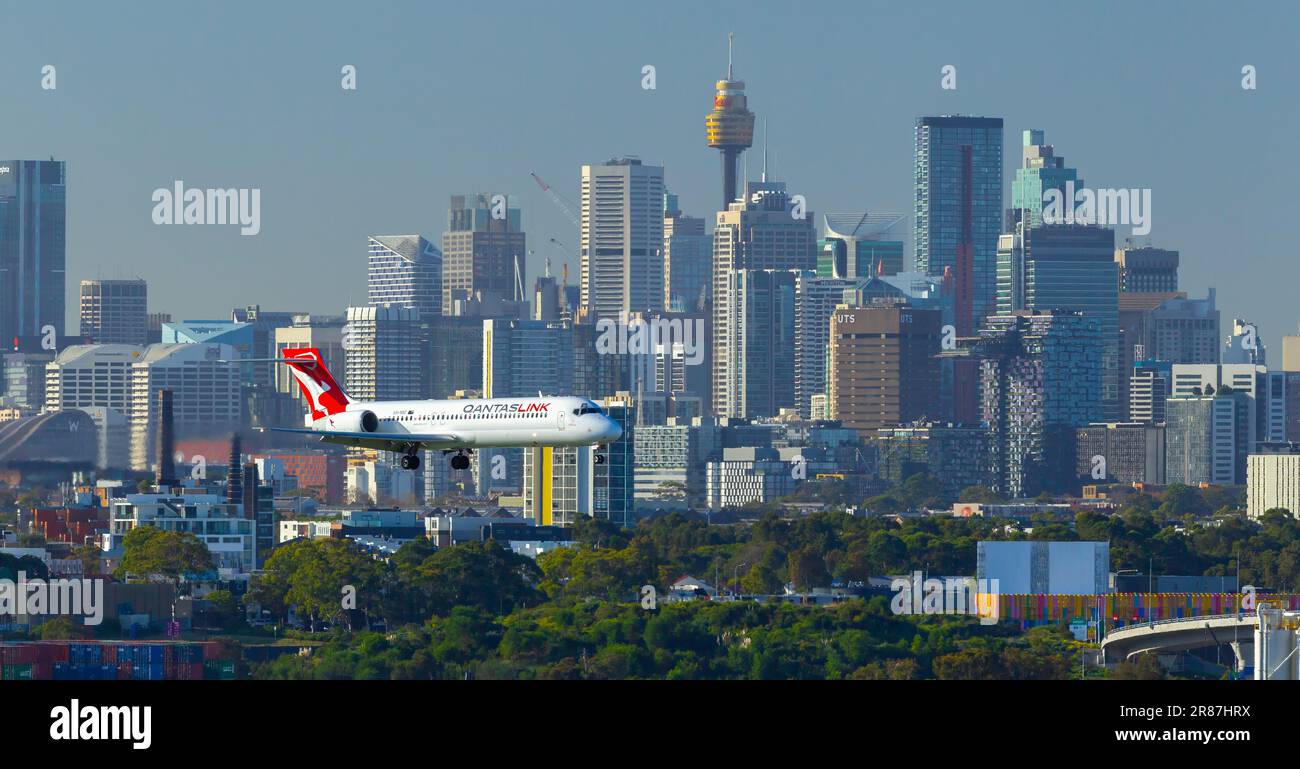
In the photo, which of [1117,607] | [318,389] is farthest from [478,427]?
[1117,607]

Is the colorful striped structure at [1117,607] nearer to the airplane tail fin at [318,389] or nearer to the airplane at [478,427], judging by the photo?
the airplane tail fin at [318,389]

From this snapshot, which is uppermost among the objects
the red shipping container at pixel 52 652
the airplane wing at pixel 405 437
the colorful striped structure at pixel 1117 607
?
the airplane wing at pixel 405 437

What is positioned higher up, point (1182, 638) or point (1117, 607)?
point (1182, 638)

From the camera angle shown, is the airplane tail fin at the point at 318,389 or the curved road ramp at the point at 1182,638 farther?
the curved road ramp at the point at 1182,638

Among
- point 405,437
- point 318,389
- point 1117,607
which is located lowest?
point 1117,607

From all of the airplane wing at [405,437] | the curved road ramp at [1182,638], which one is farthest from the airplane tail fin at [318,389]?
the curved road ramp at [1182,638]

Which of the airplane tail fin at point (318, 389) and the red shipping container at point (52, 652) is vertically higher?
the airplane tail fin at point (318, 389)

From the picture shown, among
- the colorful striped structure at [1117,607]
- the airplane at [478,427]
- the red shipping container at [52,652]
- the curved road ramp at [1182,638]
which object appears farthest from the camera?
the colorful striped structure at [1117,607]

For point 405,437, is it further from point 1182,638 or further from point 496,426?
point 1182,638

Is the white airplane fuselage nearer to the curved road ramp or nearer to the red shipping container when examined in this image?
the red shipping container
